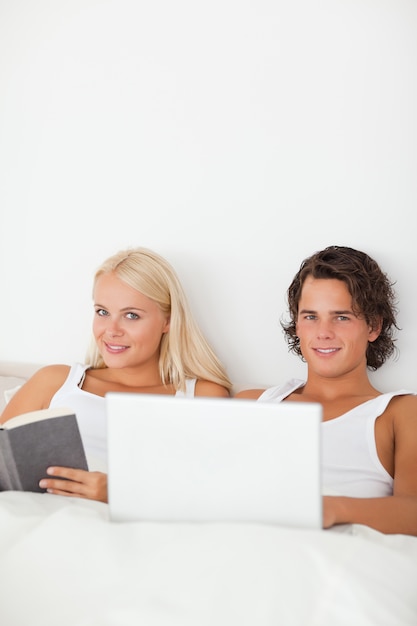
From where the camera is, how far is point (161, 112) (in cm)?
270

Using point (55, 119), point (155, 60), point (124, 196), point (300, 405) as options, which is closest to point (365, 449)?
point (300, 405)

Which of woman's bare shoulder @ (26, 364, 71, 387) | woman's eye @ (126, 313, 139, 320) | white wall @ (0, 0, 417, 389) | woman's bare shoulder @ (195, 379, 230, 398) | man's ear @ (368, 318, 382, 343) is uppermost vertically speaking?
white wall @ (0, 0, 417, 389)

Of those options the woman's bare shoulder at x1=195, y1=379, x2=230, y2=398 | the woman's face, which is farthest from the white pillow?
the woman's bare shoulder at x1=195, y1=379, x2=230, y2=398

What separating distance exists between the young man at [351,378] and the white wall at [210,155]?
147 mm

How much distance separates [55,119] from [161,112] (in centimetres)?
47

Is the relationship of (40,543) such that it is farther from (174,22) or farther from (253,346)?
(174,22)

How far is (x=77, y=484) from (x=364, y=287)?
→ 99 centimetres

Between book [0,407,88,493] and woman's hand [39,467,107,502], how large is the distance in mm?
25

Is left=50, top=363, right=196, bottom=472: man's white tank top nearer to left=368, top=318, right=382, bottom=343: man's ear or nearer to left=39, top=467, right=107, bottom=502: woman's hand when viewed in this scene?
left=39, top=467, right=107, bottom=502: woman's hand

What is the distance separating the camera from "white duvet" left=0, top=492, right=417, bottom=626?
1.25 meters

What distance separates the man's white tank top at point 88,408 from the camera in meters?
2.34

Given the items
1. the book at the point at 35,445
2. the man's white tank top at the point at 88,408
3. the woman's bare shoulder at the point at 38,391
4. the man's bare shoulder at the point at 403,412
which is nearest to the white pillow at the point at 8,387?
the woman's bare shoulder at the point at 38,391

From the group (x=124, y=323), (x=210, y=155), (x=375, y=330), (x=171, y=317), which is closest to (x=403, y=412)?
(x=375, y=330)

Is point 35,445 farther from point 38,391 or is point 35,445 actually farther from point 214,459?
point 38,391
